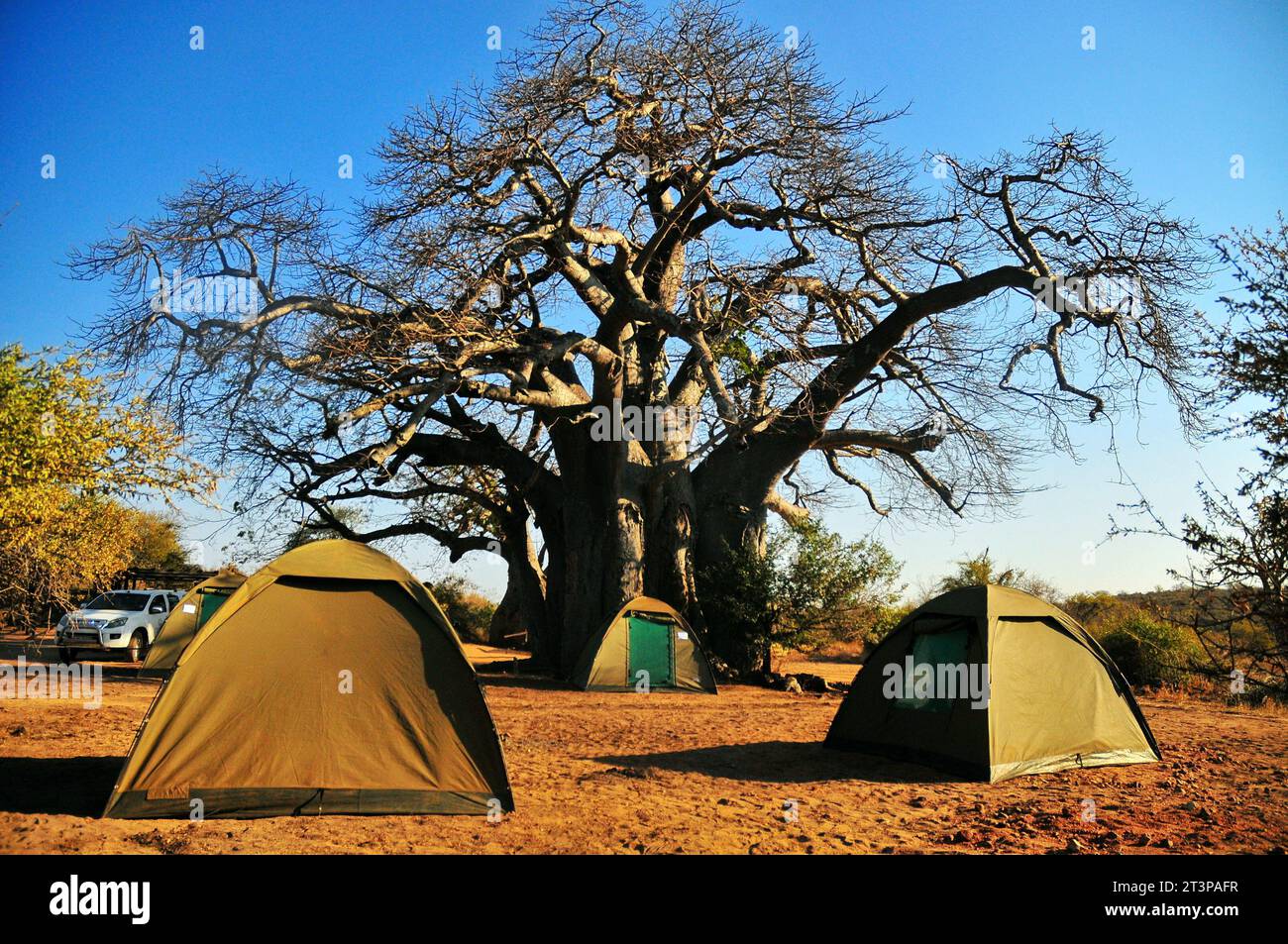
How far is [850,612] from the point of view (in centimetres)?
1788

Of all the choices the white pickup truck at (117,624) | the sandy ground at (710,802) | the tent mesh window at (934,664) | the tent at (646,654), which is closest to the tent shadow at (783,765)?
the sandy ground at (710,802)

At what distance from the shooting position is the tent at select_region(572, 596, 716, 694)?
1554 centimetres

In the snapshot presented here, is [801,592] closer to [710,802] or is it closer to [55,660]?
[710,802]

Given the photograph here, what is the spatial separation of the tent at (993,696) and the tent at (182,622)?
39.9 ft

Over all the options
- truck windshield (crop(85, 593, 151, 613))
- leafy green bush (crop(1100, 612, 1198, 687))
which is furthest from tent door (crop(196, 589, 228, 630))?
leafy green bush (crop(1100, 612, 1198, 687))

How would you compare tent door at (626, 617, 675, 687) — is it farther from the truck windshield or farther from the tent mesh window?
the truck windshield

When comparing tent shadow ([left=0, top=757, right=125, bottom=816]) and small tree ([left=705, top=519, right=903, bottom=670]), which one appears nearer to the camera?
tent shadow ([left=0, top=757, right=125, bottom=816])

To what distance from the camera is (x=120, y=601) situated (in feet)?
61.3

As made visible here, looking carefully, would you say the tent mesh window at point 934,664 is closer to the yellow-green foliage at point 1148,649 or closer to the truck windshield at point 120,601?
the yellow-green foliage at point 1148,649

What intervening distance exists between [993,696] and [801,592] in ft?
31.1

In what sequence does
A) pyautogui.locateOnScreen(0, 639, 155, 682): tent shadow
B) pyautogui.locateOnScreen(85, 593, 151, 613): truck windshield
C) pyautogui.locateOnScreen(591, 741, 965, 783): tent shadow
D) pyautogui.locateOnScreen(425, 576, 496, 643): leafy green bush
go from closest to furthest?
pyautogui.locateOnScreen(591, 741, 965, 783): tent shadow, pyautogui.locateOnScreen(0, 639, 155, 682): tent shadow, pyautogui.locateOnScreen(85, 593, 151, 613): truck windshield, pyautogui.locateOnScreen(425, 576, 496, 643): leafy green bush

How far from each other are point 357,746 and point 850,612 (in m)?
12.9

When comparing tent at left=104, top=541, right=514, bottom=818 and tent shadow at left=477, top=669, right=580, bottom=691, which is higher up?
tent at left=104, top=541, right=514, bottom=818

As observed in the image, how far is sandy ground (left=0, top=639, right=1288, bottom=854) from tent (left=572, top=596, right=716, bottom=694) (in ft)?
13.5
